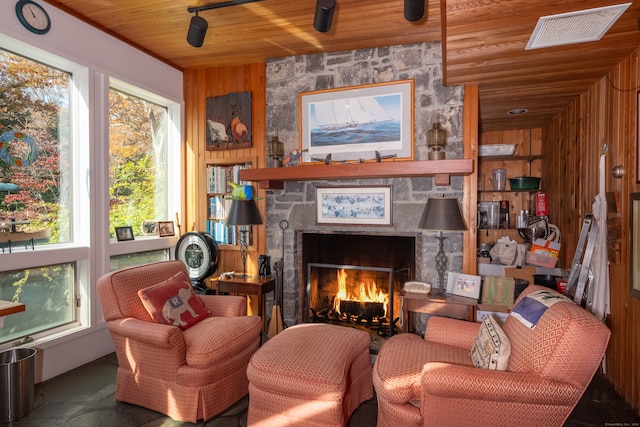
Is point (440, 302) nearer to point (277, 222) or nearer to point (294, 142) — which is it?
point (277, 222)

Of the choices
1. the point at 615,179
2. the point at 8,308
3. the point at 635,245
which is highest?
the point at 615,179

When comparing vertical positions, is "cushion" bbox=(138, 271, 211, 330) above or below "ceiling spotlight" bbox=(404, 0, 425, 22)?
below

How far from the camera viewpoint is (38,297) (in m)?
2.75

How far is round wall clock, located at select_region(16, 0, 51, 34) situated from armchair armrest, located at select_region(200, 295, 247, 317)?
228 cm

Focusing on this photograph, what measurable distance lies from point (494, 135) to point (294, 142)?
9.08ft

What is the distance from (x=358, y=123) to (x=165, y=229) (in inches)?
89.2

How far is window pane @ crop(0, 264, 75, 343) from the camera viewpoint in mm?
2561

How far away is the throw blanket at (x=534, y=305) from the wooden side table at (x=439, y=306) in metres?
0.83

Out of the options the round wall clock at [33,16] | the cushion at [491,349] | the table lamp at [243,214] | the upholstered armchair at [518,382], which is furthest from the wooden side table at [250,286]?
the round wall clock at [33,16]

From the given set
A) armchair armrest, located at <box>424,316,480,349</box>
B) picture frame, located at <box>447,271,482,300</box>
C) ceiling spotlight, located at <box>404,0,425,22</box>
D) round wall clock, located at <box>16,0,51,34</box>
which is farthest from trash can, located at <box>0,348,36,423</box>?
Result: ceiling spotlight, located at <box>404,0,425,22</box>

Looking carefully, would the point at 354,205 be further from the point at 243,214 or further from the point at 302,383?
the point at 302,383

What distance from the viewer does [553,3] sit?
1.87 metres

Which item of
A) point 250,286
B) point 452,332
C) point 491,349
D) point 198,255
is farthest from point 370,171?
point 198,255

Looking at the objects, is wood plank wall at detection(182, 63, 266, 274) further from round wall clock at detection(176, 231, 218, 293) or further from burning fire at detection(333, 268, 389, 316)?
burning fire at detection(333, 268, 389, 316)
